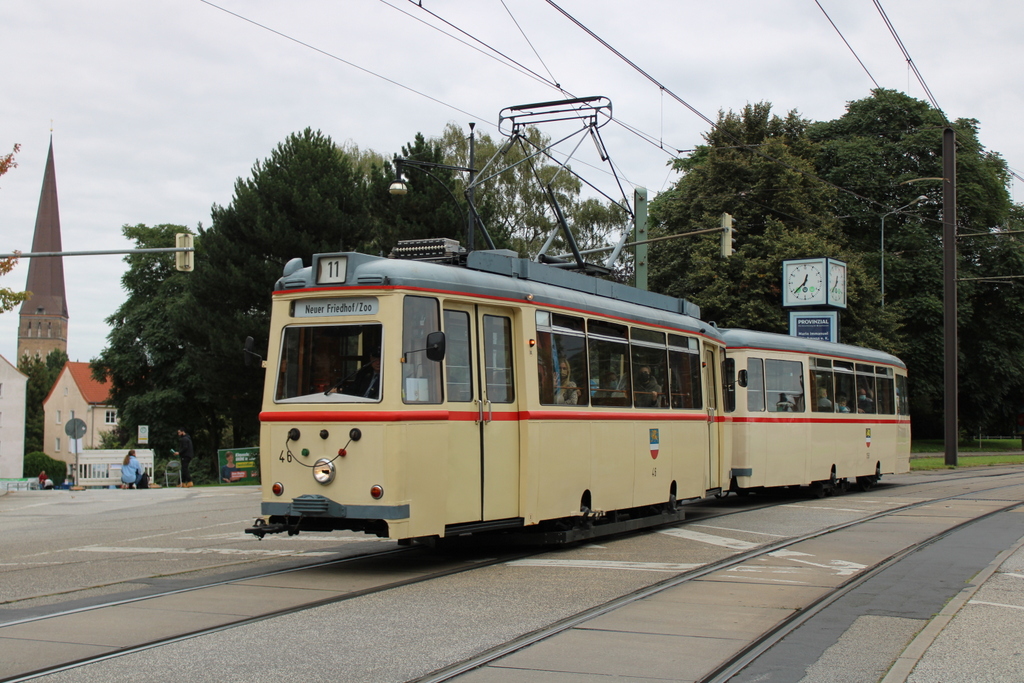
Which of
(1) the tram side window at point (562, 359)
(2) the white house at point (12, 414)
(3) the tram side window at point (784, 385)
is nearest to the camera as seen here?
(1) the tram side window at point (562, 359)

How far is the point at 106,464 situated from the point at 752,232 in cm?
2486

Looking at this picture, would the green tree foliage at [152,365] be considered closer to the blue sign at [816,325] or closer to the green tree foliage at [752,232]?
the green tree foliage at [752,232]

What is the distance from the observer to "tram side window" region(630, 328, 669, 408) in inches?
559

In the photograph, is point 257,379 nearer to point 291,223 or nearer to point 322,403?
point 291,223

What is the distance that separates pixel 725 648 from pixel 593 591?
2416 millimetres

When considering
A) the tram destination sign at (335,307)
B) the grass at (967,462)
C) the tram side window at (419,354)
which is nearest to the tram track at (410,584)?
the tram side window at (419,354)

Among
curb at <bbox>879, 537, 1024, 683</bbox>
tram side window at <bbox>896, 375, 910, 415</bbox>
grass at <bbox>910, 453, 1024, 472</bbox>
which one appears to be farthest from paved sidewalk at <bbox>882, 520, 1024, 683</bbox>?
grass at <bbox>910, 453, 1024, 472</bbox>

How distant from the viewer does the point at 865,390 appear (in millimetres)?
23875

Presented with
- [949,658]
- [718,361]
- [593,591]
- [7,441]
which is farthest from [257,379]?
[7,441]

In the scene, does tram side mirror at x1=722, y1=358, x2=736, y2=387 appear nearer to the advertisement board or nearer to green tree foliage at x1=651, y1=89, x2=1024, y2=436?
the advertisement board

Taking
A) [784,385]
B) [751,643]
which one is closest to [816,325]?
[784,385]

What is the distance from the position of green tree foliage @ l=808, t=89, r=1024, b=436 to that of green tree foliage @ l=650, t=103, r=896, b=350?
3.03m

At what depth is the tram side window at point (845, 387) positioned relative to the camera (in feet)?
73.4

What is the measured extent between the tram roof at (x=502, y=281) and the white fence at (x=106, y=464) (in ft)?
81.6
